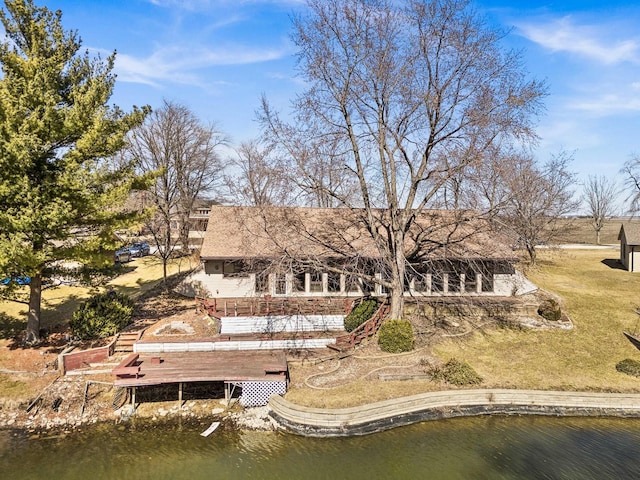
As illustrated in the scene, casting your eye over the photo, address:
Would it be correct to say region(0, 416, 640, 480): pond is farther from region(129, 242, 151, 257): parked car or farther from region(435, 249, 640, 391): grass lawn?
region(129, 242, 151, 257): parked car

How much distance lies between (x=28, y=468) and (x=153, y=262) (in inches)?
1045

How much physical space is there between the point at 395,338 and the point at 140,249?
31.2m

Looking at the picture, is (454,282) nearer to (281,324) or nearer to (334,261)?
(334,261)

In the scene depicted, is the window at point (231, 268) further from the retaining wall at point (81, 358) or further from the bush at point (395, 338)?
the bush at point (395, 338)

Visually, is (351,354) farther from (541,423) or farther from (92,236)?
(92,236)

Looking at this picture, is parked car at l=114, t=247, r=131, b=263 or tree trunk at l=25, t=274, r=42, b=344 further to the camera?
parked car at l=114, t=247, r=131, b=263

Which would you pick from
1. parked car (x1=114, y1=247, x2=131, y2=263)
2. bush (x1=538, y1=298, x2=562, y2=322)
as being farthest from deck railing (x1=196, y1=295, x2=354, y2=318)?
parked car (x1=114, y1=247, x2=131, y2=263)

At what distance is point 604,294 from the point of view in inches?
1044

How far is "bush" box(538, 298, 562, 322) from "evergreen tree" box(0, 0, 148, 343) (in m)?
22.0

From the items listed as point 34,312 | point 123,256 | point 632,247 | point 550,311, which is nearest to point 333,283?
point 550,311

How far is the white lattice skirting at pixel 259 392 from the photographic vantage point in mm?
15109

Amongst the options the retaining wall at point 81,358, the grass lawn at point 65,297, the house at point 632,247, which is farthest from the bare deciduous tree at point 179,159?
the house at point 632,247

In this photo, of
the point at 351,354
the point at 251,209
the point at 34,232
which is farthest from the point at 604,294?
the point at 34,232

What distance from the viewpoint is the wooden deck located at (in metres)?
14.8
